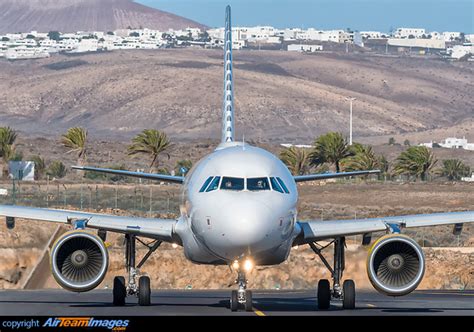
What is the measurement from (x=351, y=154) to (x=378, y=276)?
342 ft

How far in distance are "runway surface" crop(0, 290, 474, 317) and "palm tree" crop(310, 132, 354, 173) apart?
90091 mm

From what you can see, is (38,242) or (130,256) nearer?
(130,256)

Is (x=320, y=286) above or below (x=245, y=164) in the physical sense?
below

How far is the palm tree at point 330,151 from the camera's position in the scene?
5162 inches

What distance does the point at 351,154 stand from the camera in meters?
135

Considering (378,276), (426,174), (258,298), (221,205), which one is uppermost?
(221,205)

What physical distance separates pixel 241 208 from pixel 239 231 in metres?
0.49

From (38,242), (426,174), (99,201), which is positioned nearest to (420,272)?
(38,242)

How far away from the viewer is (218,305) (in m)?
33.2

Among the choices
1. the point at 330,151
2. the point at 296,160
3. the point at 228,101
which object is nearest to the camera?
the point at 228,101

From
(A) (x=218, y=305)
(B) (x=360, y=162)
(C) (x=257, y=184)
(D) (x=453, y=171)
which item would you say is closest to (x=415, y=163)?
(B) (x=360, y=162)

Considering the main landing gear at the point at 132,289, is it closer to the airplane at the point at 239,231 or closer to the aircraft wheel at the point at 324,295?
the airplane at the point at 239,231
